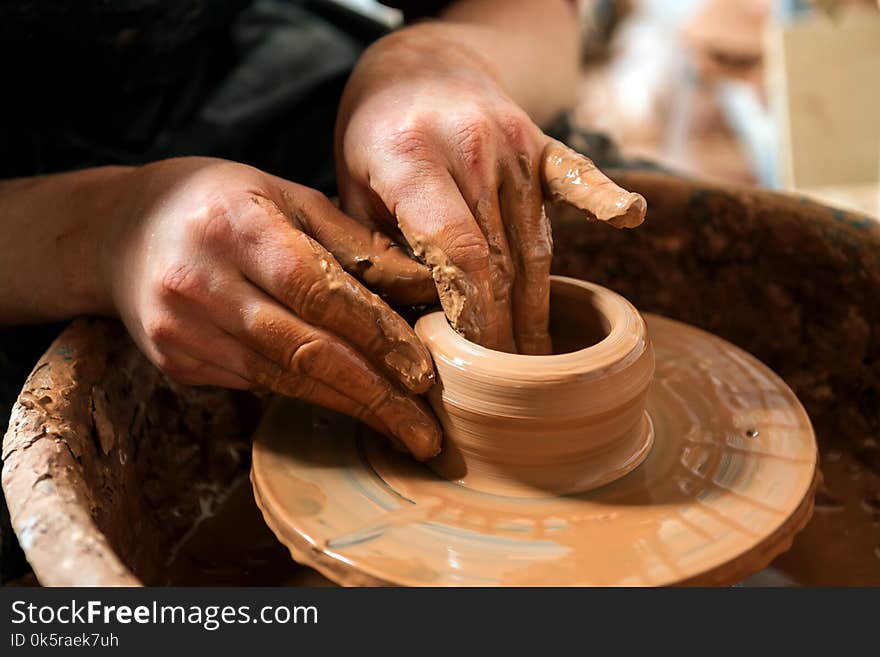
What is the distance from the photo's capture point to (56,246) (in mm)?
1216

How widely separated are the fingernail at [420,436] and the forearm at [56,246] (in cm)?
43

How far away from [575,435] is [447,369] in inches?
6.3

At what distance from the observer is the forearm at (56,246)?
120 centimetres

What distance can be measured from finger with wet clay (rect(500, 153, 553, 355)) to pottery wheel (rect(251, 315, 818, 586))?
0.23m

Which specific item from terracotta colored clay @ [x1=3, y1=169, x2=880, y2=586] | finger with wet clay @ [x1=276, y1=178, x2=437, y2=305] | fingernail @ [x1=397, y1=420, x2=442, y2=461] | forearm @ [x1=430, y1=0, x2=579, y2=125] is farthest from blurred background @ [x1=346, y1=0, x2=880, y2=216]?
fingernail @ [x1=397, y1=420, x2=442, y2=461]

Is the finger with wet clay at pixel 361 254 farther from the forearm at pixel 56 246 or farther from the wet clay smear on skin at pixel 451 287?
the forearm at pixel 56 246

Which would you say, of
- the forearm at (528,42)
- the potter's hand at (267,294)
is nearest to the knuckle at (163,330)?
the potter's hand at (267,294)

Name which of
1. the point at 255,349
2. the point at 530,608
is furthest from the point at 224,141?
the point at 530,608

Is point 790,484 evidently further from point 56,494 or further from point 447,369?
point 56,494

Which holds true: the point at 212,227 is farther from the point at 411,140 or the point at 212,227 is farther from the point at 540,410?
the point at 540,410

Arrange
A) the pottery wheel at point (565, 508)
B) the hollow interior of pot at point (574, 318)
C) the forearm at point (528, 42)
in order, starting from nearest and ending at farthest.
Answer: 1. the pottery wheel at point (565, 508)
2. the hollow interior of pot at point (574, 318)
3. the forearm at point (528, 42)

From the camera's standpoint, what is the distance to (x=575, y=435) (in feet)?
3.45

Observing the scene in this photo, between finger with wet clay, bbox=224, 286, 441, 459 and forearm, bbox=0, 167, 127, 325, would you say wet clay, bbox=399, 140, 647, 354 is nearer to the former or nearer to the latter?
finger with wet clay, bbox=224, 286, 441, 459

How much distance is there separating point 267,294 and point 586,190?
1.28ft
